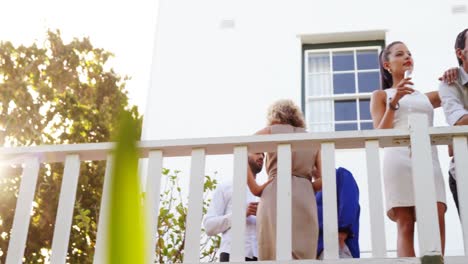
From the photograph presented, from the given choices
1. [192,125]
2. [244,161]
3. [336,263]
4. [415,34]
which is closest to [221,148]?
[244,161]

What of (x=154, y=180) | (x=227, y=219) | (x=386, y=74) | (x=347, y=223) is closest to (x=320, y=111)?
(x=386, y=74)

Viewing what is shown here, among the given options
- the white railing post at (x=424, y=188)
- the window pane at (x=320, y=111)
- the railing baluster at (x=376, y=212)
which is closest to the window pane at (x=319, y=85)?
the window pane at (x=320, y=111)

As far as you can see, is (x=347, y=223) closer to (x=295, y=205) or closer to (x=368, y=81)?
(x=295, y=205)

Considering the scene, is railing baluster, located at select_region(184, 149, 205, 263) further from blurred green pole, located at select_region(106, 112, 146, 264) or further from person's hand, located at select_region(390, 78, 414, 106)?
blurred green pole, located at select_region(106, 112, 146, 264)

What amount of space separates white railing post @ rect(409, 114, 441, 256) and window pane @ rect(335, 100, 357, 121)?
13.3 feet

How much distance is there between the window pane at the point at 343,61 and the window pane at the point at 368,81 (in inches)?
6.2

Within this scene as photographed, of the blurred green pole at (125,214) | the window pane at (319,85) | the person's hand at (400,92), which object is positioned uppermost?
the window pane at (319,85)

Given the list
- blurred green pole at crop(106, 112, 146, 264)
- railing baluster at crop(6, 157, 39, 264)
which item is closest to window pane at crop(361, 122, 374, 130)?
railing baluster at crop(6, 157, 39, 264)

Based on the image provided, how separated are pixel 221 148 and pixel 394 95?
1000 mm

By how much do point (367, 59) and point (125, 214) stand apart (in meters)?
7.74

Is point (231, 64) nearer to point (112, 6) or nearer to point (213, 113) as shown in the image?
point (213, 113)

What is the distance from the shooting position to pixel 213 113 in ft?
24.5

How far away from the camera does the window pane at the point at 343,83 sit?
7736 millimetres

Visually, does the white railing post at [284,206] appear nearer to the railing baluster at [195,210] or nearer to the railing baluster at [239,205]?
the railing baluster at [239,205]
